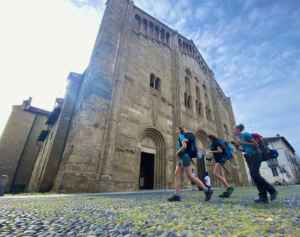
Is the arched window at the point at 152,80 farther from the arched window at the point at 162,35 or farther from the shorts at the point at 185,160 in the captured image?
the shorts at the point at 185,160

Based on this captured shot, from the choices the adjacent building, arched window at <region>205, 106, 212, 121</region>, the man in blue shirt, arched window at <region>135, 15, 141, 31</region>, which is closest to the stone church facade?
arched window at <region>135, 15, 141, 31</region>

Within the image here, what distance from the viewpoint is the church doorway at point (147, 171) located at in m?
11.0

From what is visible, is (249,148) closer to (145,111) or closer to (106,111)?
(106,111)

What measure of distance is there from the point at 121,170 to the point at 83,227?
683cm

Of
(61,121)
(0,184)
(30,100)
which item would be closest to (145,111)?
(61,121)

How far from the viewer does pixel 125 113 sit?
9.42 metres

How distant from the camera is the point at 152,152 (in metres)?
10.4

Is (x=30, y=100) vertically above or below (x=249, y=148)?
above

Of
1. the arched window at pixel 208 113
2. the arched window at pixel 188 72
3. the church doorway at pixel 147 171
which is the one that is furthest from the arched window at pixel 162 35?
the church doorway at pixel 147 171

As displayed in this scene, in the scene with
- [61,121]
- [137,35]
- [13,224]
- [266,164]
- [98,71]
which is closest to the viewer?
[13,224]

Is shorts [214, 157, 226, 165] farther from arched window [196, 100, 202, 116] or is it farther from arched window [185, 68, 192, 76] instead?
arched window [185, 68, 192, 76]

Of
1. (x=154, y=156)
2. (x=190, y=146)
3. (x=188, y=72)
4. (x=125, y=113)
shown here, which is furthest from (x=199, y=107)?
(x=190, y=146)

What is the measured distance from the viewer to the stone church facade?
7.30 meters

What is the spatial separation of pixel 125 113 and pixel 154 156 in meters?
3.50
